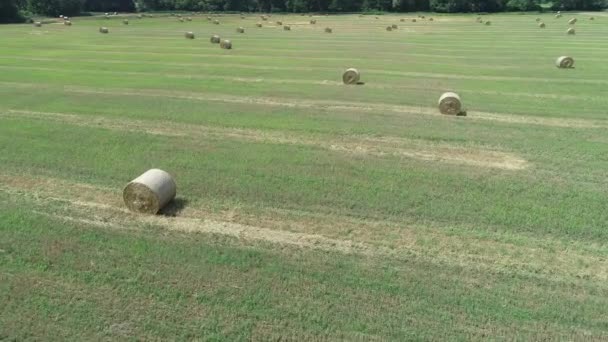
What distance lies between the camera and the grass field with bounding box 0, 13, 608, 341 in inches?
316

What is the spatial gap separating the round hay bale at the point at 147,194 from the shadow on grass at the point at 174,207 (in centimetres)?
13

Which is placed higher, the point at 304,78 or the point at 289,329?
the point at 304,78

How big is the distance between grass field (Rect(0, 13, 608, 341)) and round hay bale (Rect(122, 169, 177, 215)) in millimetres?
272

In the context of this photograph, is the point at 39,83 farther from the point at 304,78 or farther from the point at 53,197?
the point at 53,197

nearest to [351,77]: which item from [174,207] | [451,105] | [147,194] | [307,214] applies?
[451,105]

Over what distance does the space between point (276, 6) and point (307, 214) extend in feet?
358

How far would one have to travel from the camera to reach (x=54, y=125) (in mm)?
18094

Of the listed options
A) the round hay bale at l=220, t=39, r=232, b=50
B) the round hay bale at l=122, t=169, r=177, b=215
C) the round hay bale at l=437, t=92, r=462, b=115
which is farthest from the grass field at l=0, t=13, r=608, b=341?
the round hay bale at l=220, t=39, r=232, b=50

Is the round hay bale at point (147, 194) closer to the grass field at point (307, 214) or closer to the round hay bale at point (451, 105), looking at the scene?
the grass field at point (307, 214)

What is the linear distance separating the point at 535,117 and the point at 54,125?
17.1m

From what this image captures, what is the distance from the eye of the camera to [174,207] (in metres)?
11.8

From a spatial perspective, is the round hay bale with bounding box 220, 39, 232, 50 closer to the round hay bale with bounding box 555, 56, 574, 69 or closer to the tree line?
the round hay bale with bounding box 555, 56, 574, 69

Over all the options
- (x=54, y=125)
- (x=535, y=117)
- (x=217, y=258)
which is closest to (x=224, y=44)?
(x=54, y=125)

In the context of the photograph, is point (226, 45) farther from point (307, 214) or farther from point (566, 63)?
point (307, 214)
